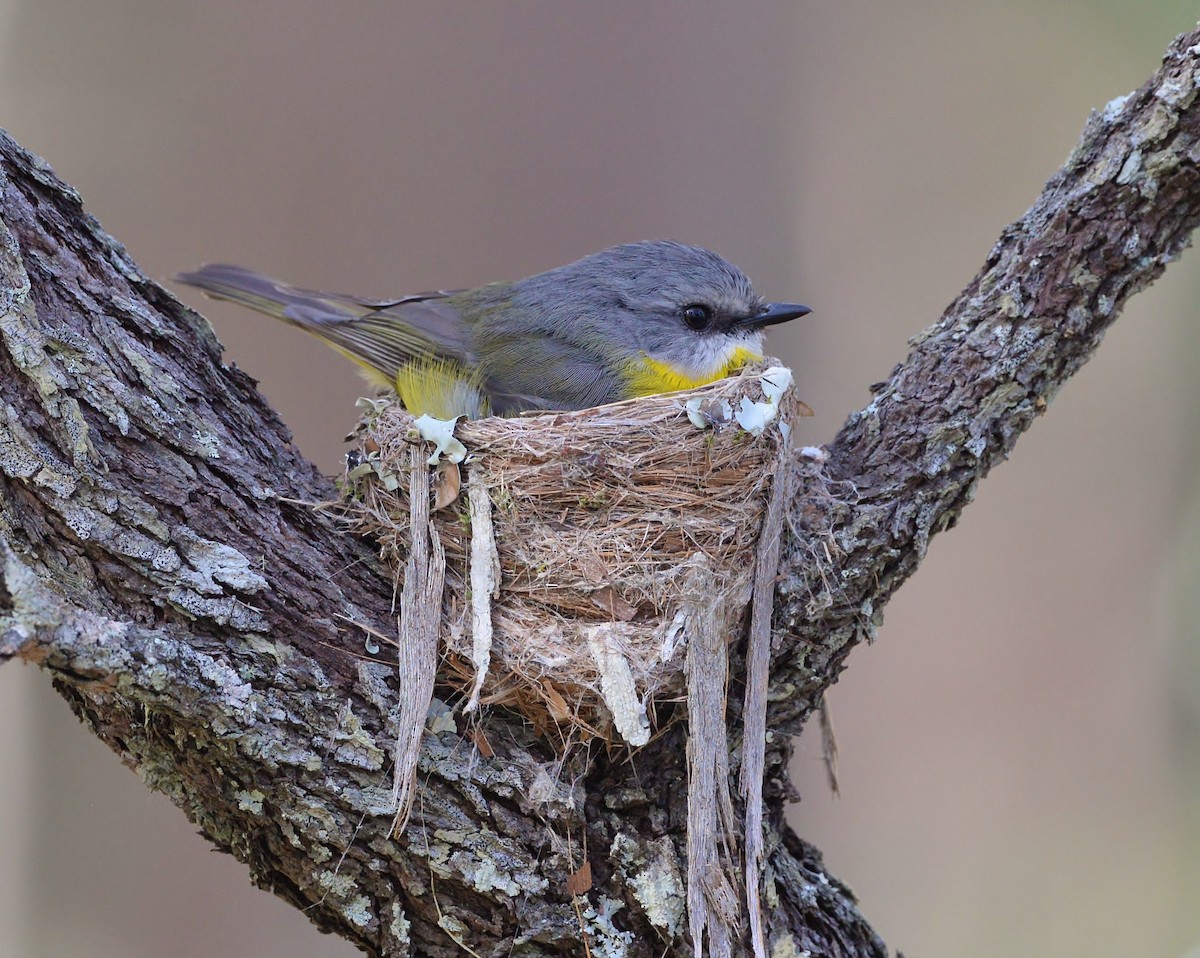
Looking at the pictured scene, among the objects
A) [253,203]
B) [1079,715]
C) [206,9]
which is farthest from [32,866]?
[1079,715]

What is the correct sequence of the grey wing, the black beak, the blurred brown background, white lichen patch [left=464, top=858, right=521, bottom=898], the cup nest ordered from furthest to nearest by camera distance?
the blurred brown background
the black beak
the grey wing
the cup nest
white lichen patch [left=464, top=858, right=521, bottom=898]

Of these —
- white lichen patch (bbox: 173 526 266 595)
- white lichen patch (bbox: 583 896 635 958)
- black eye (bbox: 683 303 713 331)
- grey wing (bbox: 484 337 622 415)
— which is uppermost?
black eye (bbox: 683 303 713 331)

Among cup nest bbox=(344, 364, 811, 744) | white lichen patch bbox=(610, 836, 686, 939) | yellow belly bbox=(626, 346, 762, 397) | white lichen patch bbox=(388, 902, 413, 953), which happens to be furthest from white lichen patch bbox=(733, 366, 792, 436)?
white lichen patch bbox=(388, 902, 413, 953)

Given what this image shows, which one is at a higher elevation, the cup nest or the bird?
the bird

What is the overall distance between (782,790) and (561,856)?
2.28ft

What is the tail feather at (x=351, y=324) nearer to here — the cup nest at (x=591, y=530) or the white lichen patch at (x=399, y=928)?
the cup nest at (x=591, y=530)

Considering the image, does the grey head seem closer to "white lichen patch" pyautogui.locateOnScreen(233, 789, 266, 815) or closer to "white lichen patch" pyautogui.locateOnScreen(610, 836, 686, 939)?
"white lichen patch" pyautogui.locateOnScreen(610, 836, 686, 939)

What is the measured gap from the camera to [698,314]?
3.95 m

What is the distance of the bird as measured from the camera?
12.7 feet

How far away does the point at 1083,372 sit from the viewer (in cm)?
685

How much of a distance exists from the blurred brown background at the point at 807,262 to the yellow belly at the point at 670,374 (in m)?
1.40

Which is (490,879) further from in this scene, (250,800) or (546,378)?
(546,378)

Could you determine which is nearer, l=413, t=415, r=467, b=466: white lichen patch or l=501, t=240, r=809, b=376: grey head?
l=413, t=415, r=467, b=466: white lichen patch

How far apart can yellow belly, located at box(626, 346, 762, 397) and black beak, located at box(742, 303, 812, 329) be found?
11cm
